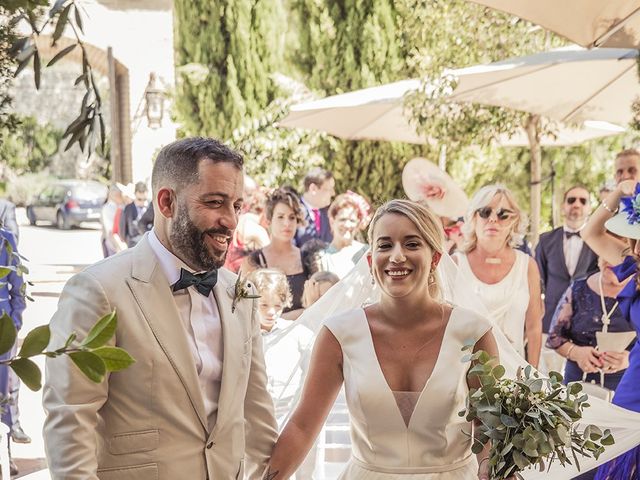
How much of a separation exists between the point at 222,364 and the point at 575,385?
39.3 inches

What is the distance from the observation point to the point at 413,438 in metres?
2.77

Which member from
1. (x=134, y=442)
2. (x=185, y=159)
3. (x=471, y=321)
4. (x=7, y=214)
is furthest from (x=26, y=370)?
(x=7, y=214)

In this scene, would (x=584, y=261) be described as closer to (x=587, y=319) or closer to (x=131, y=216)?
(x=587, y=319)

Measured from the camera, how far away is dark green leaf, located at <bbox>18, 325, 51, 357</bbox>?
1010mm

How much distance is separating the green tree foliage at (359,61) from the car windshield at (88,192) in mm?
14621

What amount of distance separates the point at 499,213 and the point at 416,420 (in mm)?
2532

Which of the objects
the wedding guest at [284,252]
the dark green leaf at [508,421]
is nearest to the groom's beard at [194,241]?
the dark green leaf at [508,421]

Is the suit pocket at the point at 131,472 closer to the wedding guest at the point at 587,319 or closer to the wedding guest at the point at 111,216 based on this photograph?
the wedding guest at the point at 587,319

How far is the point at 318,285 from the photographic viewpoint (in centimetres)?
545

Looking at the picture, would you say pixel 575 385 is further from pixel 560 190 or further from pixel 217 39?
pixel 560 190

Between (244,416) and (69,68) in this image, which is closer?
(244,416)

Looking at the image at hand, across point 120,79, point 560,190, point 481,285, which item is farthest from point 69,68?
point 481,285

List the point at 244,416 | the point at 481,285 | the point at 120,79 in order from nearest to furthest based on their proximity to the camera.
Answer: the point at 244,416, the point at 481,285, the point at 120,79

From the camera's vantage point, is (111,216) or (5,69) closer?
(5,69)
